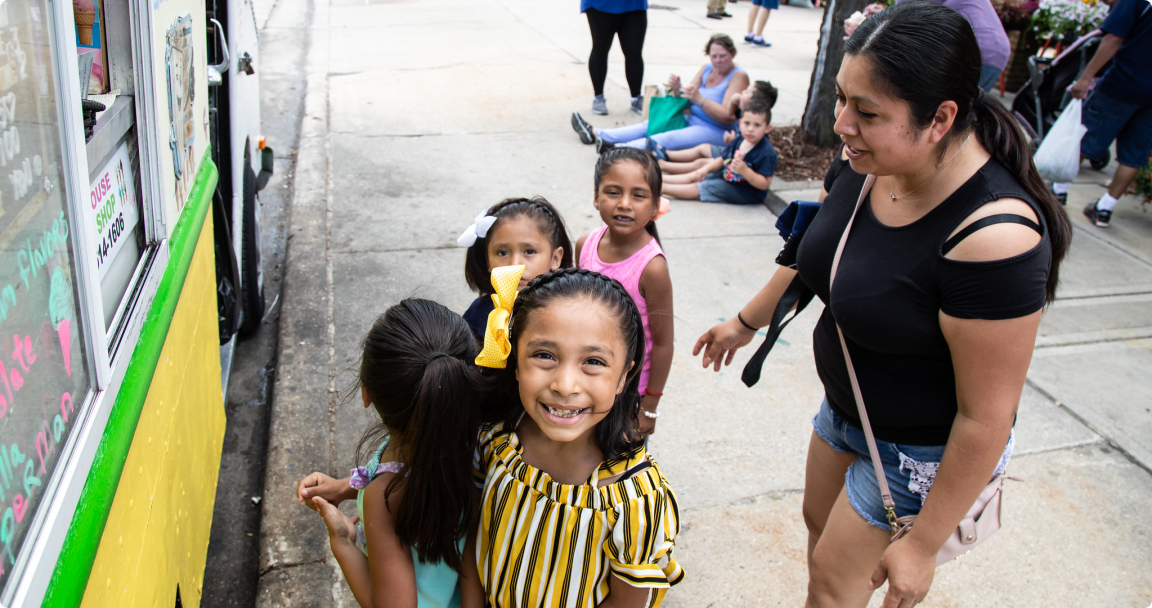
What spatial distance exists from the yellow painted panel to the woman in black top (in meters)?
1.42

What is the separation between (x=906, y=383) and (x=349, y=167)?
190 inches

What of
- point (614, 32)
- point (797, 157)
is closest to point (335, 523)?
point (797, 157)

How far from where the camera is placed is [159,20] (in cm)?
205

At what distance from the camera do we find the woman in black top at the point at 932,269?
1.49 meters

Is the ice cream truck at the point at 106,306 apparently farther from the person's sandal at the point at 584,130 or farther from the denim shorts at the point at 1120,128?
the denim shorts at the point at 1120,128

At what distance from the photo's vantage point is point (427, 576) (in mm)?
1752

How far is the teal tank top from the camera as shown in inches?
68.1

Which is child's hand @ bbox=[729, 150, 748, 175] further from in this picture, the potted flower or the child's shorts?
the potted flower

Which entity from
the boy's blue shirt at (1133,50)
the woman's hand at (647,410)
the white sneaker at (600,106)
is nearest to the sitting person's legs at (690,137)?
the white sneaker at (600,106)

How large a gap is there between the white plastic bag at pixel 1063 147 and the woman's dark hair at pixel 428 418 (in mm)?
5047

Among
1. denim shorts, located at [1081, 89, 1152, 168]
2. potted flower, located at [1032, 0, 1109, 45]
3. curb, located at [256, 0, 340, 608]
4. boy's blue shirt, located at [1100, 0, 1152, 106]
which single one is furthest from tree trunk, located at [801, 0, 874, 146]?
curb, located at [256, 0, 340, 608]

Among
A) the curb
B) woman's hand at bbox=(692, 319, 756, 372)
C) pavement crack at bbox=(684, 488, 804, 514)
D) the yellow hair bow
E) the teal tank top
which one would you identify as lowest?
the curb

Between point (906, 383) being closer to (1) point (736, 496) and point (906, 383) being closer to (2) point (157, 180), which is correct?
(1) point (736, 496)

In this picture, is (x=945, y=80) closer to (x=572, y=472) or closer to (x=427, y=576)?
(x=572, y=472)
